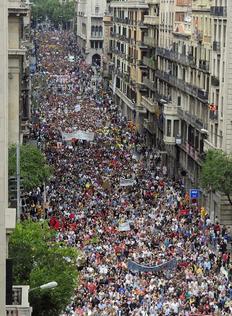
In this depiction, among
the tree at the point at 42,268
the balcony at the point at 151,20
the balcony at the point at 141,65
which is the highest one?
the balcony at the point at 151,20

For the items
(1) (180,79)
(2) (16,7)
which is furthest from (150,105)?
(2) (16,7)

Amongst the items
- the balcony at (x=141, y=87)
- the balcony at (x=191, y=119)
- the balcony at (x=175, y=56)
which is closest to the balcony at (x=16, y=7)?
the balcony at (x=191, y=119)

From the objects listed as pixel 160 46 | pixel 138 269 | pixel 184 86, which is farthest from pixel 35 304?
pixel 160 46

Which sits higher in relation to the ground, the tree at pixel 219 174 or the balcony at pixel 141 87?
the tree at pixel 219 174

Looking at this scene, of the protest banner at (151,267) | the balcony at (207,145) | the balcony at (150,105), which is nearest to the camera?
the protest banner at (151,267)

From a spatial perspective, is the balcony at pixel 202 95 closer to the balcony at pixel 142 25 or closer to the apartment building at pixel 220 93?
the apartment building at pixel 220 93

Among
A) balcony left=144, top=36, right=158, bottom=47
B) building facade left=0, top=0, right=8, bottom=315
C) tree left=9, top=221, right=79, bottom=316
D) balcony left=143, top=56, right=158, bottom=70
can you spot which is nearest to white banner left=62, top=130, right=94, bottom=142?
balcony left=143, top=56, right=158, bottom=70

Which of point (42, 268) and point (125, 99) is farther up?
point (42, 268)

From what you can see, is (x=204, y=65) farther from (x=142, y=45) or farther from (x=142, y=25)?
(x=142, y=25)
